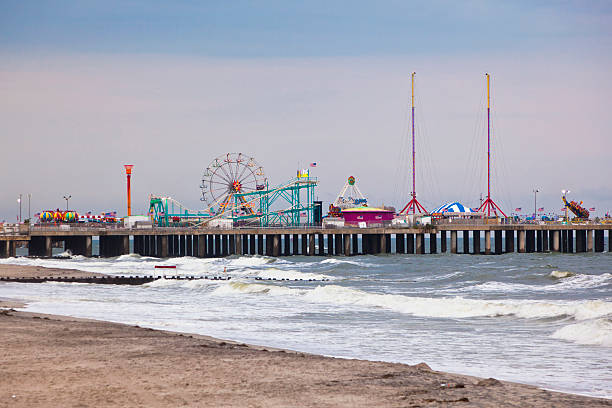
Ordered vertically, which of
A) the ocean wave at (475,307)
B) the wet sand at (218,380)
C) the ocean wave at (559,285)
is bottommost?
the ocean wave at (559,285)

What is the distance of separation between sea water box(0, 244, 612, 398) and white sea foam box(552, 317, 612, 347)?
34 mm

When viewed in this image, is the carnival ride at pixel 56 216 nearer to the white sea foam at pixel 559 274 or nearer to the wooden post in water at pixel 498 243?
the wooden post in water at pixel 498 243

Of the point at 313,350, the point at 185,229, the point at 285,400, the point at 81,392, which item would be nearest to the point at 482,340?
the point at 313,350

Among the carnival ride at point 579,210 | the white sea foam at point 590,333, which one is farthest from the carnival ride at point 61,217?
the white sea foam at point 590,333

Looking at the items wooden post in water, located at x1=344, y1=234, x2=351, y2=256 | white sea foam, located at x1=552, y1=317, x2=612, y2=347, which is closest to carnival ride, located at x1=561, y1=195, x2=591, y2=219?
wooden post in water, located at x1=344, y1=234, x2=351, y2=256

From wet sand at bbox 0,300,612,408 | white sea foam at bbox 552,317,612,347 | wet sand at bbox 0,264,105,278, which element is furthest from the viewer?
wet sand at bbox 0,264,105,278

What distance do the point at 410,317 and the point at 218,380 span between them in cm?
1386

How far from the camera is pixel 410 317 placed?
83.2 ft

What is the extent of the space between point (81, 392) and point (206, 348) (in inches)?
203

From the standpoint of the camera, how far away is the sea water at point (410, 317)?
16.1m

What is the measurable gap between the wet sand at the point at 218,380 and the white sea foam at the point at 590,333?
6.71 meters

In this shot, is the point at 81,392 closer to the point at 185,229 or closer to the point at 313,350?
the point at 313,350

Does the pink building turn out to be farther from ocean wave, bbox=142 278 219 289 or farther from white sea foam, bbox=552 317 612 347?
white sea foam, bbox=552 317 612 347

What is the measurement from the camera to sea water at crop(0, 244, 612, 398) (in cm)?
1608
